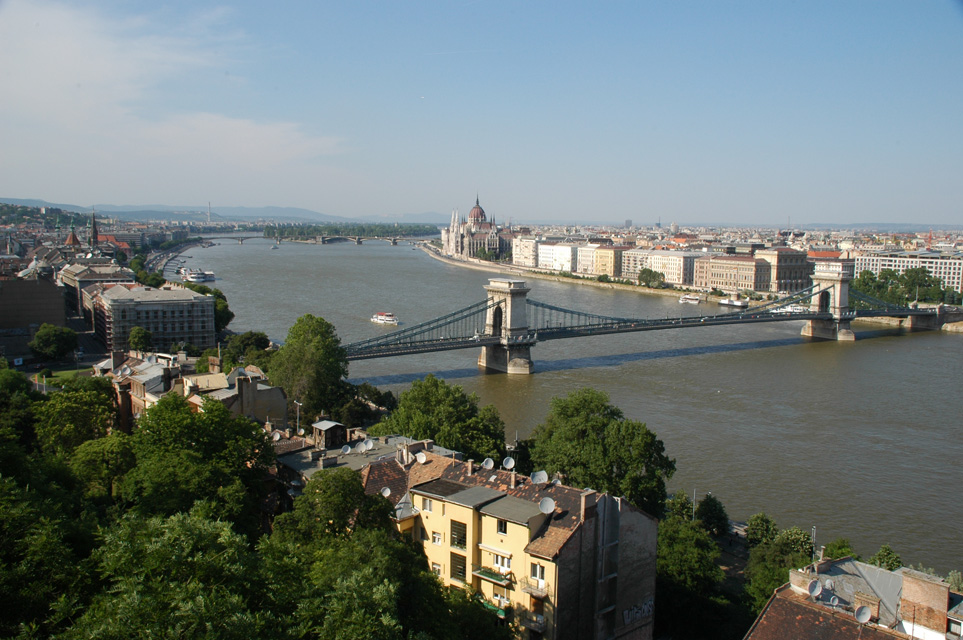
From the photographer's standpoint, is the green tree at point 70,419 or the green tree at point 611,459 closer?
the green tree at point 611,459

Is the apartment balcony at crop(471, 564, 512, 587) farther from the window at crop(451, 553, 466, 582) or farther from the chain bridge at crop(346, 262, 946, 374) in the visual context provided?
the chain bridge at crop(346, 262, 946, 374)

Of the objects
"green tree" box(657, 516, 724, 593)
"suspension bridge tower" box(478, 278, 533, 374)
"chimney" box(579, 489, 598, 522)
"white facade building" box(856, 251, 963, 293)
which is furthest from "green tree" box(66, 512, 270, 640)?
"white facade building" box(856, 251, 963, 293)

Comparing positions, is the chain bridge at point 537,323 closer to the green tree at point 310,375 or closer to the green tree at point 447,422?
the green tree at point 310,375

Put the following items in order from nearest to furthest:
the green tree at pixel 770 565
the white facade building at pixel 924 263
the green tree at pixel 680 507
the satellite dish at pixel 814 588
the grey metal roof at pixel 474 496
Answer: the satellite dish at pixel 814 588
the grey metal roof at pixel 474 496
the green tree at pixel 770 565
the green tree at pixel 680 507
the white facade building at pixel 924 263

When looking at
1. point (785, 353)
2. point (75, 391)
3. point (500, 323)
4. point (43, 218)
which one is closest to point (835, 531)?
point (75, 391)

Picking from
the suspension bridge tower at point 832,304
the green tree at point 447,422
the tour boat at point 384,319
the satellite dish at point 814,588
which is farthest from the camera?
the suspension bridge tower at point 832,304

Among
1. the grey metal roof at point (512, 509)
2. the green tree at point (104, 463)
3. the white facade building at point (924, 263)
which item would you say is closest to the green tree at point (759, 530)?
the grey metal roof at point (512, 509)

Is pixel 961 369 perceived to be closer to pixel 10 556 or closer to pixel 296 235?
pixel 10 556

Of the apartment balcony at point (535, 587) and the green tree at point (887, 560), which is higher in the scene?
the apartment balcony at point (535, 587)
